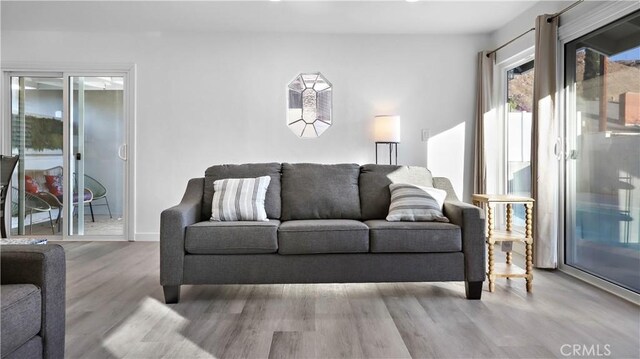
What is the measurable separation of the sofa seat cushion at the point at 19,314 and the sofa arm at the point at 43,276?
1.4 inches

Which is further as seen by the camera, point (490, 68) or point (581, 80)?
point (490, 68)

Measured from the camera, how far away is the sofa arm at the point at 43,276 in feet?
4.94

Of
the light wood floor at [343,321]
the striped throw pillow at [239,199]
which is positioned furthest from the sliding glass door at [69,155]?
the striped throw pillow at [239,199]

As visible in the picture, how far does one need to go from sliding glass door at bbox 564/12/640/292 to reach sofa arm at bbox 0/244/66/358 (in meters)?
3.31

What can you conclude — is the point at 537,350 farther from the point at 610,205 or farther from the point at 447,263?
the point at 610,205

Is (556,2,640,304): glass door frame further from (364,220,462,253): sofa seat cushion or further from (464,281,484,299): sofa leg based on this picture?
(364,220,462,253): sofa seat cushion

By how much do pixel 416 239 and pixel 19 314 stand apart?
7.04 ft

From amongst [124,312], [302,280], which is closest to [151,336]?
[124,312]

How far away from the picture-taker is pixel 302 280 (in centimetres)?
283

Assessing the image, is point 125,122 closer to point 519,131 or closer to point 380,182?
point 380,182

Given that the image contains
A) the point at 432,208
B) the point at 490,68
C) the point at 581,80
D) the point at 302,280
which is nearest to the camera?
the point at 302,280

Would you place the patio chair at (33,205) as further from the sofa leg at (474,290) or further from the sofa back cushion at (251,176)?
the sofa leg at (474,290)

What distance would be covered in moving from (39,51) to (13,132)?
1.00m

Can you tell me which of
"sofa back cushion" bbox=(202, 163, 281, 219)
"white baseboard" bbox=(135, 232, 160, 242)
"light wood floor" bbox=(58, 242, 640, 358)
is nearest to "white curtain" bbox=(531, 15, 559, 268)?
"light wood floor" bbox=(58, 242, 640, 358)
